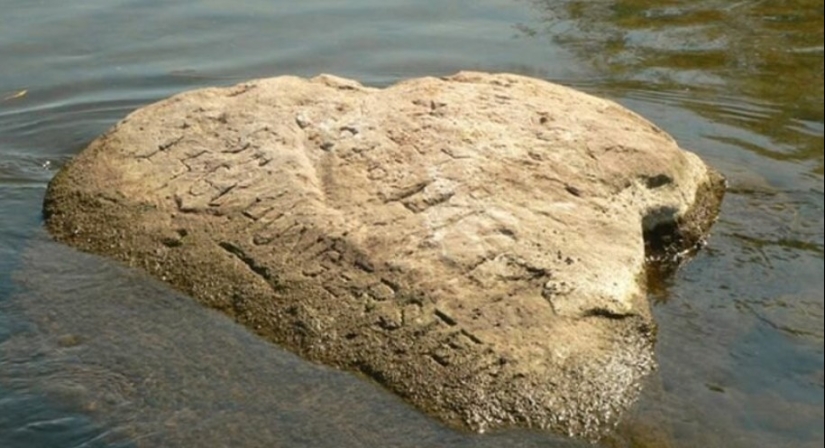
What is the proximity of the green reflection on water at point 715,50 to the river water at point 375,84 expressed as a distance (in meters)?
0.03

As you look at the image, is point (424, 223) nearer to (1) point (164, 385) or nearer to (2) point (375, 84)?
(1) point (164, 385)

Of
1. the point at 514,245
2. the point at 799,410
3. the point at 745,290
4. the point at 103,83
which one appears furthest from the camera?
the point at 103,83

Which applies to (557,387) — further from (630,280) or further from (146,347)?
(146,347)

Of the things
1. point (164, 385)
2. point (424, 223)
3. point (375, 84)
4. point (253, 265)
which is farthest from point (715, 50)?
point (164, 385)

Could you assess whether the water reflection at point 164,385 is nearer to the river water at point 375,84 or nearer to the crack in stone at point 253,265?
the river water at point 375,84

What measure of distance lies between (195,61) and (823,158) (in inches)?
289

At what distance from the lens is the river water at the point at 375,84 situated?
16.3 feet

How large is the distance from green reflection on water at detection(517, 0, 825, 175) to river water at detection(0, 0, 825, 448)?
0.09ft

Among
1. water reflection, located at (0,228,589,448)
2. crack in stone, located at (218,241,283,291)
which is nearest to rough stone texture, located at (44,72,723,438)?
crack in stone, located at (218,241,283,291)

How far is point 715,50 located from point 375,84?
2660mm

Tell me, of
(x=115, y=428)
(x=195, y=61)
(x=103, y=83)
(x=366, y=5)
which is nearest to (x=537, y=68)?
(x=366, y=5)

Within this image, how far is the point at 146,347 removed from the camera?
554 cm

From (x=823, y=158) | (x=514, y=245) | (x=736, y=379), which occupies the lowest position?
(x=736, y=379)

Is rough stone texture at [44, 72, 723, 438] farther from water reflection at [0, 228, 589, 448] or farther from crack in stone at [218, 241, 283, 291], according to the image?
water reflection at [0, 228, 589, 448]
